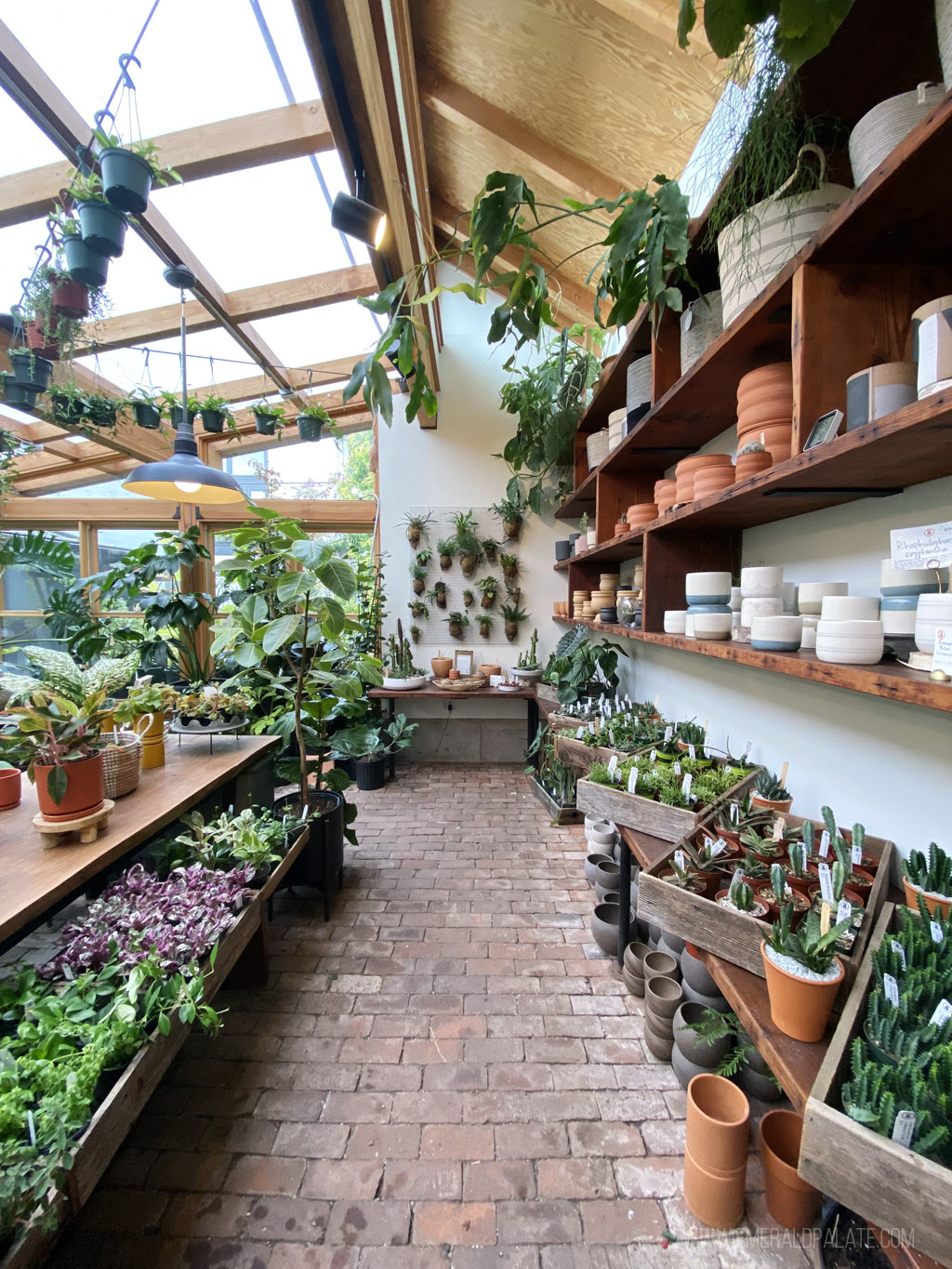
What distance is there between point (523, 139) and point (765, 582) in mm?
2790

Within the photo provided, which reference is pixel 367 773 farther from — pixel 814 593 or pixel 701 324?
pixel 701 324

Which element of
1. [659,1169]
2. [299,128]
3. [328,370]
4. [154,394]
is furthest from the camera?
[328,370]

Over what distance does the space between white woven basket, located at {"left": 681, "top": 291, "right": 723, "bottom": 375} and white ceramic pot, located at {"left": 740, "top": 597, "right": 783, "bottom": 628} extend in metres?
0.75

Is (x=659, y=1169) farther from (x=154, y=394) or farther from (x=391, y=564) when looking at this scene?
(x=154, y=394)

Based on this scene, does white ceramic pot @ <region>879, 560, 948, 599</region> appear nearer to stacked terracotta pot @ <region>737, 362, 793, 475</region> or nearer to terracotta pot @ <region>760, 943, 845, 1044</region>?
stacked terracotta pot @ <region>737, 362, 793, 475</region>

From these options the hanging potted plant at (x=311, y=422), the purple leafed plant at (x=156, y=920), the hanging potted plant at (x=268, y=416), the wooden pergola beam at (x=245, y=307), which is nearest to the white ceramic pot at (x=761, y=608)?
the purple leafed plant at (x=156, y=920)

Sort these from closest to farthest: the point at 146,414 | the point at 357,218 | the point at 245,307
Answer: the point at 357,218 → the point at 245,307 → the point at 146,414

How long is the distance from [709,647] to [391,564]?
355 centimetres

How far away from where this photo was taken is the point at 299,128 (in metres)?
2.47

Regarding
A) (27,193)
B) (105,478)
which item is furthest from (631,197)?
(105,478)

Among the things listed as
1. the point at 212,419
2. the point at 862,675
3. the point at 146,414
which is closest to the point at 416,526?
the point at 212,419

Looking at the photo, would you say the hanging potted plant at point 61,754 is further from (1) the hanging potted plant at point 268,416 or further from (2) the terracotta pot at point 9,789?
(1) the hanging potted plant at point 268,416

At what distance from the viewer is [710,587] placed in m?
1.48

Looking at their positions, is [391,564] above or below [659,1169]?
above
